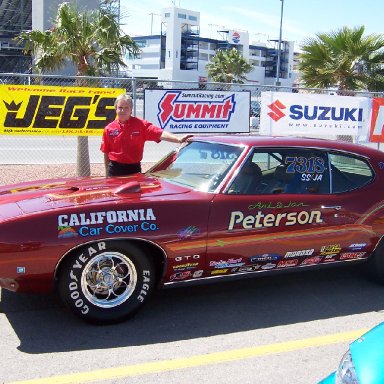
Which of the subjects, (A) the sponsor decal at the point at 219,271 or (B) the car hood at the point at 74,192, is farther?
(A) the sponsor decal at the point at 219,271

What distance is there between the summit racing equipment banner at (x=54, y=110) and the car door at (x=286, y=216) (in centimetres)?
499

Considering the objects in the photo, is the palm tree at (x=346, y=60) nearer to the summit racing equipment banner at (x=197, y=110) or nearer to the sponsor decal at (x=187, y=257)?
the summit racing equipment banner at (x=197, y=110)

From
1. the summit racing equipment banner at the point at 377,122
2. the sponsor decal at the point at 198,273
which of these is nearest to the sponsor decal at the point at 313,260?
the sponsor decal at the point at 198,273

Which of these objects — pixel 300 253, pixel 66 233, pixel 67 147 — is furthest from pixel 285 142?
pixel 67 147

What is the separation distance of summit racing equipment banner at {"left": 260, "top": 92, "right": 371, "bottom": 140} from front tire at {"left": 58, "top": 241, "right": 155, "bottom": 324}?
24.1 ft

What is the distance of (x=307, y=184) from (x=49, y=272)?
7.87 ft

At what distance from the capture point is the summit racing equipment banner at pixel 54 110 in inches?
336

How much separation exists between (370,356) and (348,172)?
126 inches

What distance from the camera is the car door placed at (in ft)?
14.1

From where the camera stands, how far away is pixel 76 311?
3.98 m

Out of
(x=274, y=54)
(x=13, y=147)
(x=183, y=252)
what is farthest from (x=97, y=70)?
(x=274, y=54)

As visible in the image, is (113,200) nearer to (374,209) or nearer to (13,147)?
(374,209)

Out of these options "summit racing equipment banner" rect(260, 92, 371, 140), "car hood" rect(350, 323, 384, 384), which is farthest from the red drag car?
"summit racing equipment banner" rect(260, 92, 371, 140)

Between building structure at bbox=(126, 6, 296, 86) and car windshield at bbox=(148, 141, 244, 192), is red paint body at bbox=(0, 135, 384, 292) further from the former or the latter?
building structure at bbox=(126, 6, 296, 86)
